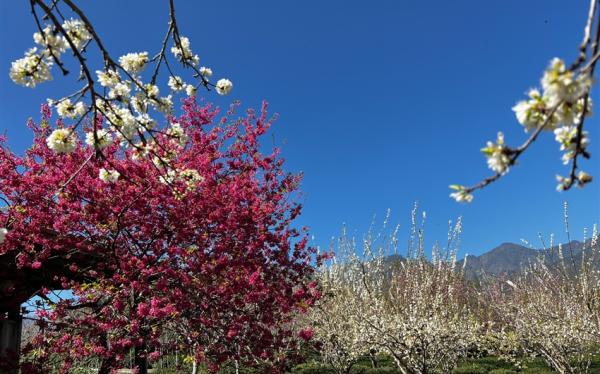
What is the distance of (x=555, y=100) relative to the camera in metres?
1.33

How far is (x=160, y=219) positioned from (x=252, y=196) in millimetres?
1704

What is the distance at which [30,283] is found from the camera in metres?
7.17

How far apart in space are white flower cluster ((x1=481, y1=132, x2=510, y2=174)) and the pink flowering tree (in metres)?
5.26

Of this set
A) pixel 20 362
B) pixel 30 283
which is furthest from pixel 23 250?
pixel 20 362

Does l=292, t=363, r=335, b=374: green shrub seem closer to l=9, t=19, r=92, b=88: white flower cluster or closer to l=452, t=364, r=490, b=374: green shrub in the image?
l=452, t=364, r=490, b=374: green shrub

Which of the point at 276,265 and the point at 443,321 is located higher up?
the point at 276,265

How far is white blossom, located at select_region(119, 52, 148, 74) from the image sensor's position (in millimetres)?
3406

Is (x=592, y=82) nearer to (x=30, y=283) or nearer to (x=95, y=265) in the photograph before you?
(x=95, y=265)

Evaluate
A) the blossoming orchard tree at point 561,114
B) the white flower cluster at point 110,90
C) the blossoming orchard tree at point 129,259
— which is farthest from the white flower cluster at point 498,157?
the blossoming orchard tree at point 129,259

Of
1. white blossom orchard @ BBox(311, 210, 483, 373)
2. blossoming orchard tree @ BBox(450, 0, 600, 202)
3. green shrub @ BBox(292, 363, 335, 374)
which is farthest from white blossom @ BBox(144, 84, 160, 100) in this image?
green shrub @ BBox(292, 363, 335, 374)

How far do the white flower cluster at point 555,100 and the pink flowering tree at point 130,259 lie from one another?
532cm

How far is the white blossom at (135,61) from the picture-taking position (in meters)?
3.41

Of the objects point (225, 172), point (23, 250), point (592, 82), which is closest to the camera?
point (592, 82)

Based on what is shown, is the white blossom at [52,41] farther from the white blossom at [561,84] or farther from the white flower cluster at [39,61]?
the white blossom at [561,84]
